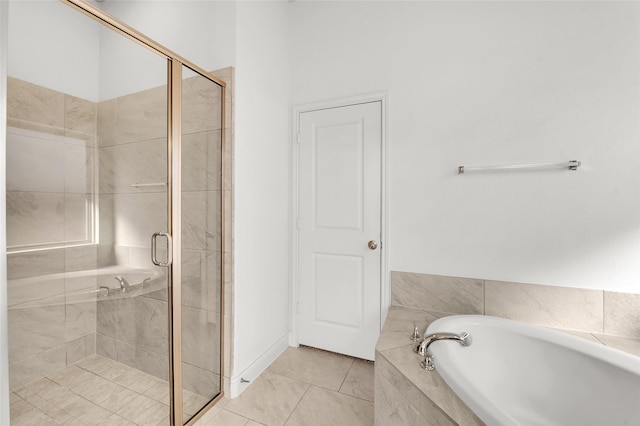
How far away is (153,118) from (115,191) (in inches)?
16.5

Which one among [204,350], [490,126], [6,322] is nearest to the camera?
[6,322]

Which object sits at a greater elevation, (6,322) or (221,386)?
(6,322)

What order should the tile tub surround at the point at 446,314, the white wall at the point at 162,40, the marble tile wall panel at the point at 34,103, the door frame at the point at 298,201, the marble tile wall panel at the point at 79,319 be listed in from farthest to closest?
the door frame at the point at 298,201, the white wall at the point at 162,40, the marble tile wall panel at the point at 79,319, the tile tub surround at the point at 446,314, the marble tile wall panel at the point at 34,103

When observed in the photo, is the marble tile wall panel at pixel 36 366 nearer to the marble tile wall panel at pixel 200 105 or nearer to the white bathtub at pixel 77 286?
the white bathtub at pixel 77 286

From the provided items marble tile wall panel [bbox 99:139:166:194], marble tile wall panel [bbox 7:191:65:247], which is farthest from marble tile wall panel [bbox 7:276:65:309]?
marble tile wall panel [bbox 99:139:166:194]

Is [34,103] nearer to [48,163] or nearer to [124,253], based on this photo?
[48,163]

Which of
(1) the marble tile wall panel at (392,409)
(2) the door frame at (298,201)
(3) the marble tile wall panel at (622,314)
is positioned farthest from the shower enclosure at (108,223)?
(3) the marble tile wall panel at (622,314)

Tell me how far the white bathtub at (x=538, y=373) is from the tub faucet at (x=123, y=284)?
57.9 inches

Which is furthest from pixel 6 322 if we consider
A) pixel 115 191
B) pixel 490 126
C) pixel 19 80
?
pixel 490 126

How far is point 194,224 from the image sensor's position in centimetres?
157

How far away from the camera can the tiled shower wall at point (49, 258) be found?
3.14 feet

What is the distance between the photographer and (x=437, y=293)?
189 centimetres

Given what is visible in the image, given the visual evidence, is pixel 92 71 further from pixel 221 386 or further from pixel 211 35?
pixel 221 386

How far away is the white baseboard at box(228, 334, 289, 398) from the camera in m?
1.73
